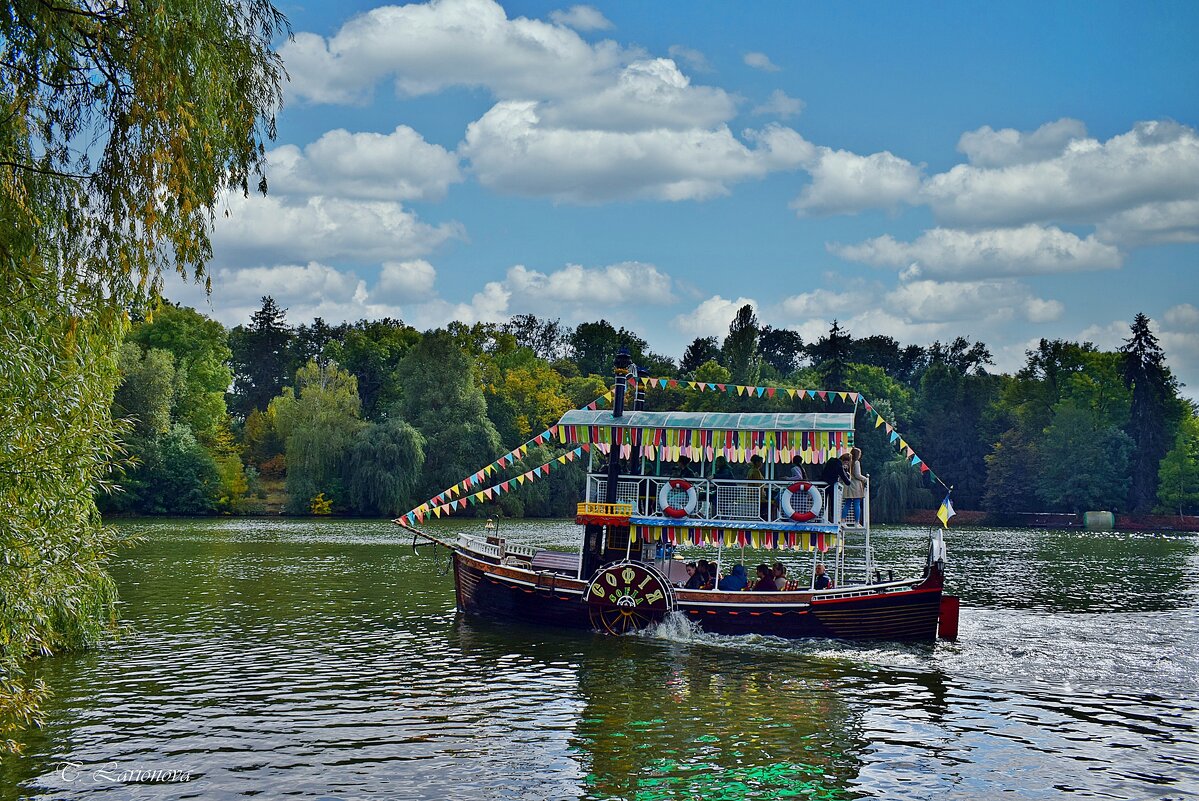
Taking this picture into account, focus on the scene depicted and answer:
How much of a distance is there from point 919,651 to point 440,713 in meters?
12.7

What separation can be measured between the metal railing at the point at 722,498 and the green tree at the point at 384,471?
5301 centimetres

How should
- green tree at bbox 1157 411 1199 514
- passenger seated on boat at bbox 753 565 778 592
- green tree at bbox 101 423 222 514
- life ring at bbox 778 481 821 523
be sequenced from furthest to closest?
1. green tree at bbox 1157 411 1199 514
2. green tree at bbox 101 423 222 514
3. passenger seated on boat at bbox 753 565 778 592
4. life ring at bbox 778 481 821 523

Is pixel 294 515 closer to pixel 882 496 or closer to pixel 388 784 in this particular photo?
pixel 882 496

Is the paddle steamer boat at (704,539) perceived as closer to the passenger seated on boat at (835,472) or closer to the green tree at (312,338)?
the passenger seated on boat at (835,472)

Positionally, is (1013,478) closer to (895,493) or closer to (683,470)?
(895,493)

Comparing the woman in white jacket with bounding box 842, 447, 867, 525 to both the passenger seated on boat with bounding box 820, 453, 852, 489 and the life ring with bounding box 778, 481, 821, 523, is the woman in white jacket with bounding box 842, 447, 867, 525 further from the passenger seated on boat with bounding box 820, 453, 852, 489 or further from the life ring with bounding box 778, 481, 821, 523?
the life ring with bounding box 778, 481, 821, 523

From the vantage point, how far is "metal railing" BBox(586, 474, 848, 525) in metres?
28.9

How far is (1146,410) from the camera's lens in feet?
315

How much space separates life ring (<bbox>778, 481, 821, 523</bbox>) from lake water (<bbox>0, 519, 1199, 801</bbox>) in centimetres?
329

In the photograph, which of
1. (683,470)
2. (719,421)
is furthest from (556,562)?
(719,421)

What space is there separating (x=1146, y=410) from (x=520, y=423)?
55.4 m

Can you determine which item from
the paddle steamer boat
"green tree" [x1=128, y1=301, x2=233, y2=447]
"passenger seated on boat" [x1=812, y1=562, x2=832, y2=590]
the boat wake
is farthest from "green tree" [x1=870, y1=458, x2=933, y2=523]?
the boat wake

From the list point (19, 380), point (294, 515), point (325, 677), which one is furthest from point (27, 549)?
point (294, 515)

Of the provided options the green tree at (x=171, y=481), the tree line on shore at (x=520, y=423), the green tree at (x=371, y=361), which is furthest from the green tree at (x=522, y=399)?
the green tree at (x=171, y=481)
